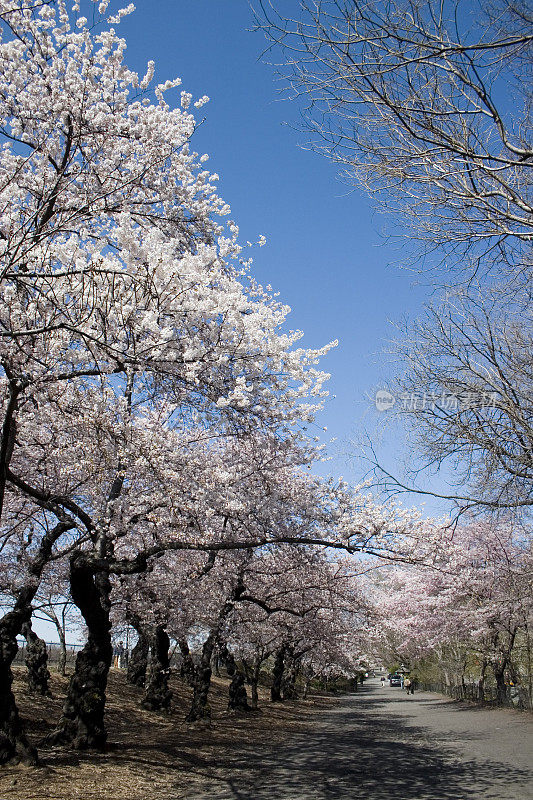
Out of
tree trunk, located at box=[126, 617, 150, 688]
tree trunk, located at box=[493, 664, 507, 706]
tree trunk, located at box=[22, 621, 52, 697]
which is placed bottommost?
tree trunk, located at box=[493, 664, 507, 706]

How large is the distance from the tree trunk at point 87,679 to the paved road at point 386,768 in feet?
8.08

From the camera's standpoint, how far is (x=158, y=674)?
19328 millimetres

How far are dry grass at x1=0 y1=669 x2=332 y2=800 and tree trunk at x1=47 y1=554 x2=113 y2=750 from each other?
0.38 m

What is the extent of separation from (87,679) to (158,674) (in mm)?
9451

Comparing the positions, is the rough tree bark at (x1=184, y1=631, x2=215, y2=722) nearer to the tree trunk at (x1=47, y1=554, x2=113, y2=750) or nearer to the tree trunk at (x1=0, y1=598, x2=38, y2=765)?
the tree trunk at (x1=47, y1=554, x2=113, y2=750)

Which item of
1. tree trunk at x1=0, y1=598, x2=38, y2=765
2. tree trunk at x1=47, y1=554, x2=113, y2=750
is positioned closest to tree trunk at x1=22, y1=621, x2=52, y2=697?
tree trunk at x1=47, y1=554, x2=113, y2=750

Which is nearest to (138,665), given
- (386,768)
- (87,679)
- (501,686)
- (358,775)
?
(87,679)

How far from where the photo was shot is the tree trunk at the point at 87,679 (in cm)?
1036

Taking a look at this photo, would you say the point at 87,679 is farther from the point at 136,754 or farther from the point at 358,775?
the point at 358,775

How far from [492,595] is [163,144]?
80.2ft

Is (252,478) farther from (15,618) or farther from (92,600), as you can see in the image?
(15,618)

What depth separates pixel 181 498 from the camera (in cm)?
1001

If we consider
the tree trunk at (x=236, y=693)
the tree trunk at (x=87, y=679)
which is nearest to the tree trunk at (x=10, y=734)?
the tree trunk at (x=87, y=679)

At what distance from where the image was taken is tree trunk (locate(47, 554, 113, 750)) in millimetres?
10359
